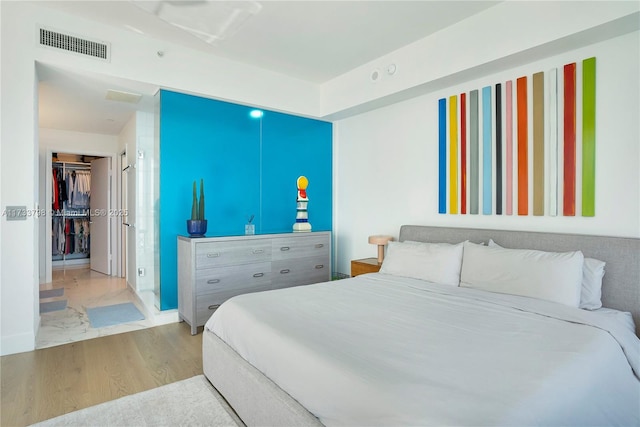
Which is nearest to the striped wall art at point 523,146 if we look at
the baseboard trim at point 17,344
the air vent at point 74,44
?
the air vent at point 74,44

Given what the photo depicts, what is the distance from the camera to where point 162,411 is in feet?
6.63

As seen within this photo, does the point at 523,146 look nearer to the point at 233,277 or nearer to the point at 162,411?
the point at 233,277

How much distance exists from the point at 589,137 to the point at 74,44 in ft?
13.9

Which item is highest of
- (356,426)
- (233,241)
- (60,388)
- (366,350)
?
(233,241)

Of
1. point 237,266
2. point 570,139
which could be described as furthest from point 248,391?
point 570,139

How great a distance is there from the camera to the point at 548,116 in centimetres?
279

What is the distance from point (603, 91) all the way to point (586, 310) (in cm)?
160

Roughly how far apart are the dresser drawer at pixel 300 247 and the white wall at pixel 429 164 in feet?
2.02

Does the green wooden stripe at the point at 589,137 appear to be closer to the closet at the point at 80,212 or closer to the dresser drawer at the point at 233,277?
the dresser drawer at the point at 233,277

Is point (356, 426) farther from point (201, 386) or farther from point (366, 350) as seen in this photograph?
point (201, 386)

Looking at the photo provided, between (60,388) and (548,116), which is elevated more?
(548,116)

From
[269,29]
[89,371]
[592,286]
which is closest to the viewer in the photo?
[592,286]

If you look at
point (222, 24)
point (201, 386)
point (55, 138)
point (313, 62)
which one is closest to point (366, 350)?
point (201, 386)

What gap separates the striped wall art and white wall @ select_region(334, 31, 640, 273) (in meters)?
0.07
